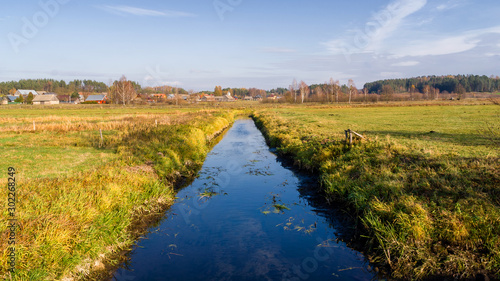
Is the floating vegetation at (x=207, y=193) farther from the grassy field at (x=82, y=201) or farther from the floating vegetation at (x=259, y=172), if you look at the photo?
the floating vegetation at (x=259, y=172)

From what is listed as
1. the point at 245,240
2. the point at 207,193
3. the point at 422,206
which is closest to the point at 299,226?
the point at 245,240

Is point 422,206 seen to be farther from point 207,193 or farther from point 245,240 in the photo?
point 207,193

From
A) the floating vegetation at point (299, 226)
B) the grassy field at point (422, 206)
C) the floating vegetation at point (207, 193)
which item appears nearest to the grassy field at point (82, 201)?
the floating vegetation at point (207, 193)

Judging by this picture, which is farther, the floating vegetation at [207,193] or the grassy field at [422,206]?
the floating vegetation at [207,193]

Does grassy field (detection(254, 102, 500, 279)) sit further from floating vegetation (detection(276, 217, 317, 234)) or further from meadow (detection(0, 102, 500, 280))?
floating vegetation (detection(276, 217, 317, 234))

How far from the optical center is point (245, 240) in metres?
10.1

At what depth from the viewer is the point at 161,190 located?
44.7 feet

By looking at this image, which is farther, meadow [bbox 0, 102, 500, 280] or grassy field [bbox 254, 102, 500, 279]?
grassy field [bbox 254, 102, 500, 279]

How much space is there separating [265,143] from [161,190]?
1894cm

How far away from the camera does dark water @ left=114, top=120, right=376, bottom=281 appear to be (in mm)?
8305

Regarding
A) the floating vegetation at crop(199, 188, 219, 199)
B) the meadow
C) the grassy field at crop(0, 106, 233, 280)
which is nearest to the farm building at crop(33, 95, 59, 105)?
the grassy field at crop(0, 106, 233, 280)

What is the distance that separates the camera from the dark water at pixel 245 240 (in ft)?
27.2

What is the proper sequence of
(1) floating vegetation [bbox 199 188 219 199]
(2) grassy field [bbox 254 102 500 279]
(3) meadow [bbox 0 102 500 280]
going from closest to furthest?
(3) meadow [bbox 0 102 500 280] < (2) grassy field [bbox 254 102 500 279] < (1) floating vegetation [bbox 199 188 219 199]

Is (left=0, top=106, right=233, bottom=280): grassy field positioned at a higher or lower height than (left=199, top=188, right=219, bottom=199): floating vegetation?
higher
